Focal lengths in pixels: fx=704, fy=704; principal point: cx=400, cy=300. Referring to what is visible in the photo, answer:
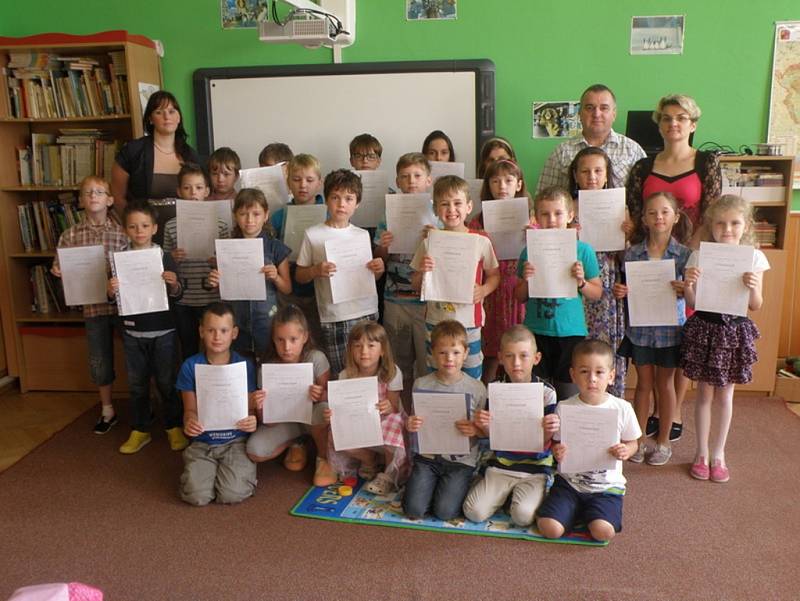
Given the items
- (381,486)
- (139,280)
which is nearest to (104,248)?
(139,280)

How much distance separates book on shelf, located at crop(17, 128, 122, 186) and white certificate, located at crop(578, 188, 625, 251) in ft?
9.22

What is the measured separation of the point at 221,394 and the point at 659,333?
5.99 ft

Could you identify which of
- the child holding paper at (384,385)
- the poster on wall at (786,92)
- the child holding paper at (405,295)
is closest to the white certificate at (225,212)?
the child holding paper at (405,295)

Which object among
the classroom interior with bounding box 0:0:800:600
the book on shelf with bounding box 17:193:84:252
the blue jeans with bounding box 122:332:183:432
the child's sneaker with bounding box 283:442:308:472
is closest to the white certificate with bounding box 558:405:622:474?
the classroom interior with bounding box 0:0:800:600

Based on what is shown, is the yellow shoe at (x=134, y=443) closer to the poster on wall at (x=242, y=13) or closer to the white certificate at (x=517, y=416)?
the white certificate at (x=517, y=416)

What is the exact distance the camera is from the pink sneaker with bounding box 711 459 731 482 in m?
2.89

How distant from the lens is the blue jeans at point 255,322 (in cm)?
320

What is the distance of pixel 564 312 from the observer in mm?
2867

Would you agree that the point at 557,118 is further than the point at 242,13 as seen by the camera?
No

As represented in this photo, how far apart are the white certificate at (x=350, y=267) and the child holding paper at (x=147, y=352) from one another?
0.77 metres

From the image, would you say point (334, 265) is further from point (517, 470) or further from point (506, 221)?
point (517, 470)

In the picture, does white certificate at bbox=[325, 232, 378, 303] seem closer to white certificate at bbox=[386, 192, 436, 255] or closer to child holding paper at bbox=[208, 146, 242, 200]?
white certificate at bbox=[386, 192, 436, 255]

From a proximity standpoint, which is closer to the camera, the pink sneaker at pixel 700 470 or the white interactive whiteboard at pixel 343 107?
the pink sneaker at pixel 700 470

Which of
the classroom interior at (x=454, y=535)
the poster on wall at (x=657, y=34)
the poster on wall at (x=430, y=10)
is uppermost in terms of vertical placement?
the poster on wall at (x=430, y=10)
